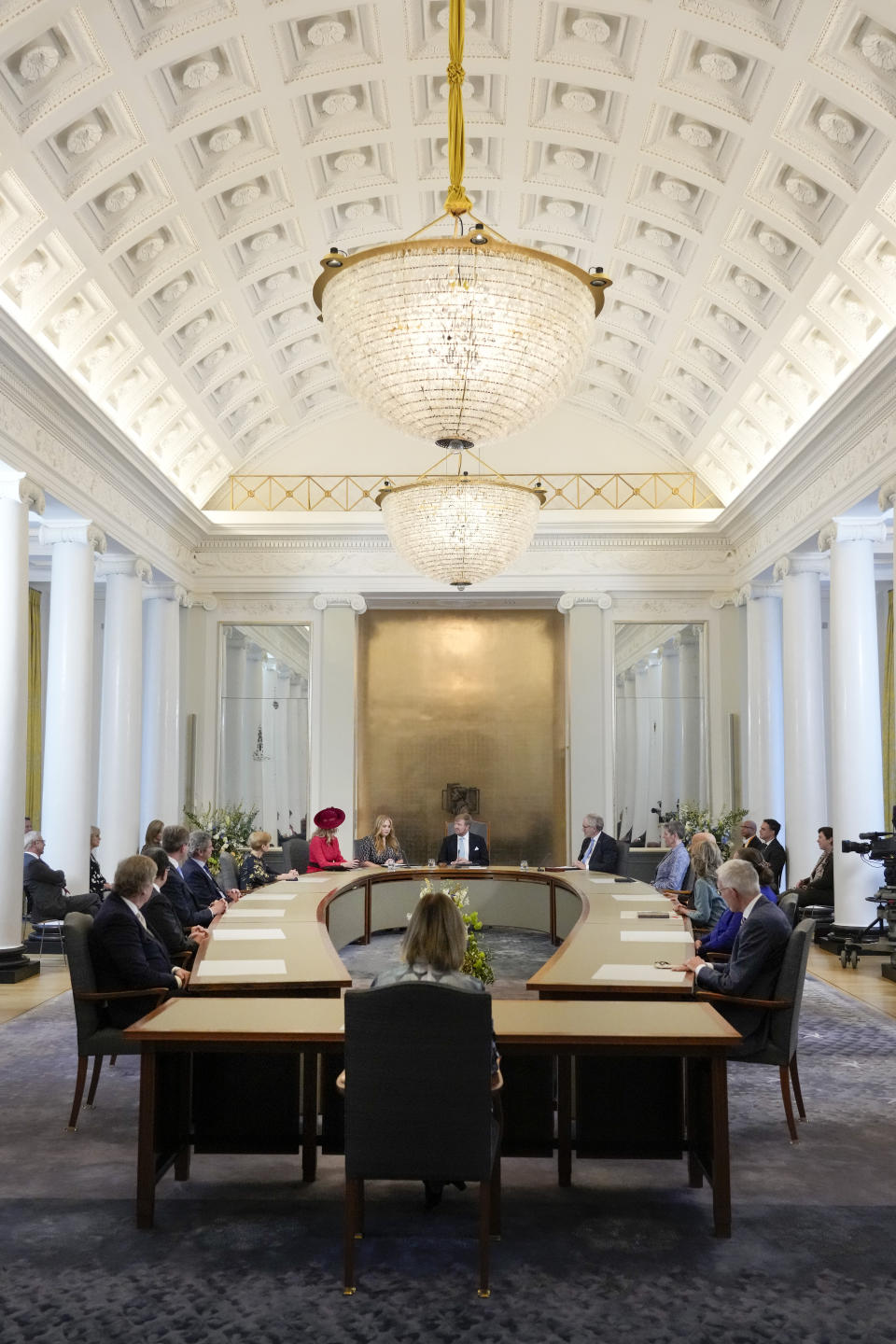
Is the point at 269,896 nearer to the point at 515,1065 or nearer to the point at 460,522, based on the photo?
the point at 460,522

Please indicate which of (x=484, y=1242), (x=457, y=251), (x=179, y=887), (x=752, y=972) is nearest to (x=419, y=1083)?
(x=484, y=1242)

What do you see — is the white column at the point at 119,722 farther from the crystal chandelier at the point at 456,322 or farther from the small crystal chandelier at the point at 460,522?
the crystal chandelier at the point at 456,322

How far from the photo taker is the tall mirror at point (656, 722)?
1666 cm

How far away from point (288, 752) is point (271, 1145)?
1232cm

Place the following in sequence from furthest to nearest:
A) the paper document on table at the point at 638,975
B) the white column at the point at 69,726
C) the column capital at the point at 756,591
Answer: the column capital at the point at 756,591 < the white column at the point at 69,726 < the paper document on table at the point at 638,975

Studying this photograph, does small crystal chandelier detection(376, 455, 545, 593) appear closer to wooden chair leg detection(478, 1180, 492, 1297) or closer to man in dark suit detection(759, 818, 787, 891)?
man in dark suit detection(759, 818, 787, 891)

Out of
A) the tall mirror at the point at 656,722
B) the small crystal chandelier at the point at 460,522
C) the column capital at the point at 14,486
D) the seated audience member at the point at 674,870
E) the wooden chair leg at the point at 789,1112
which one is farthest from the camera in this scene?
the tall mirror at the point at 656,722

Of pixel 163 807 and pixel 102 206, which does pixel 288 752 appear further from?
pixel 102 206

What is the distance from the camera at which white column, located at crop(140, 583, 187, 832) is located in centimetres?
1565

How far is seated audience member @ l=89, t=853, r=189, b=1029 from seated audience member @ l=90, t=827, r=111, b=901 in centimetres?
642

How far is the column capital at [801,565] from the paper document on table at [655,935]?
7579mm

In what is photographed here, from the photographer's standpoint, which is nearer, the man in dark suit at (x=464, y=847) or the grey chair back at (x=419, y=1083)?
the grey chair back at (x=419, y=1083)

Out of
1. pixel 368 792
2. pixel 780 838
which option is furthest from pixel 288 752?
pixel 780 838

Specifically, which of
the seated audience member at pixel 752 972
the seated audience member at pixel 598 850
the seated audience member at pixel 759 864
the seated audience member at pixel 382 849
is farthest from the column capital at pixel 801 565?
the seated audience member at pixel 752 972
